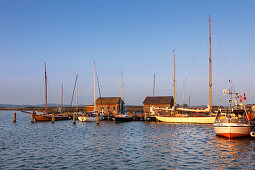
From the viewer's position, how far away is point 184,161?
1930 cm

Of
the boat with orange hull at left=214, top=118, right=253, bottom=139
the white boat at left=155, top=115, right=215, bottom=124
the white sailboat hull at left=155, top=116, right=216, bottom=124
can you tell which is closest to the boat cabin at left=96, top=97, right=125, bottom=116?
the white boat at left=155, top=115, right=215, bottom=124

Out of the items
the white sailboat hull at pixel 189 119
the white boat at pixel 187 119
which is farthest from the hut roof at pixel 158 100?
the white sailboat hull at pixel 189 119

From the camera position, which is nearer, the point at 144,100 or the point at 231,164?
the point at 231,164

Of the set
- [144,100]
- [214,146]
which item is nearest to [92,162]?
[214,146]

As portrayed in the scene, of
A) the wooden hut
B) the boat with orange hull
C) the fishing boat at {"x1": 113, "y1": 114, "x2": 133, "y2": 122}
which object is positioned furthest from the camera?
the wooden hut

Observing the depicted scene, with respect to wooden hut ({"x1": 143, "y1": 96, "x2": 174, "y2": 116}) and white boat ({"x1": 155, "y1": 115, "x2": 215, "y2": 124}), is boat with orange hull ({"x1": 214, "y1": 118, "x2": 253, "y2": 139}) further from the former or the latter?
wooden hut ({"x1": 143, "y1": 96, "x2": 174, "y2": 116})

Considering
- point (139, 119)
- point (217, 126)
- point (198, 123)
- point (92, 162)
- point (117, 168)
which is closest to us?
point (117, 168)

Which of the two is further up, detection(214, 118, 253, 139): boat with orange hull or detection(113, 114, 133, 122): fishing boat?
detection(214, 118, 253, 139): boat with orange hull

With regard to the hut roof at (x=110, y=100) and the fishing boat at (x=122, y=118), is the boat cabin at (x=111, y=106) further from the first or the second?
the fishing boat at (x=122, y=118)

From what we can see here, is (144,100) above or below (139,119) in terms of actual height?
above

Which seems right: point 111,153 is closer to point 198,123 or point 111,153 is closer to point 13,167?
point 13,167

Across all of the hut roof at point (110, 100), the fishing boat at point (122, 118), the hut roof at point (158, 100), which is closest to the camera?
the fishing boat at point (122, 118)

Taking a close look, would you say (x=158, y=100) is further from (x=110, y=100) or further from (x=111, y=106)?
(x=110, y=100)

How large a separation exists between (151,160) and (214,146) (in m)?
9.18
